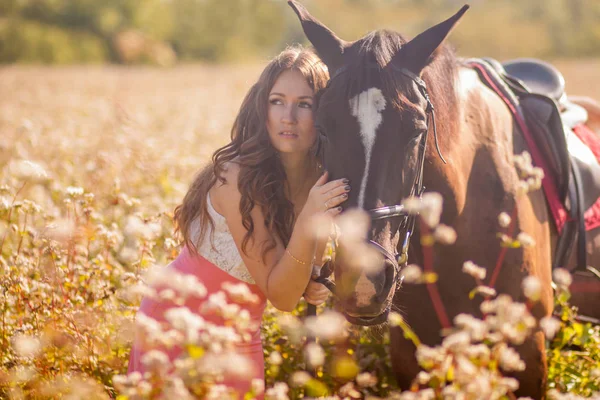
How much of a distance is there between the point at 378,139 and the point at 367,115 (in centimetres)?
10

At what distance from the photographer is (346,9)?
79.0 m

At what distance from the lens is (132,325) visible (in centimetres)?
293

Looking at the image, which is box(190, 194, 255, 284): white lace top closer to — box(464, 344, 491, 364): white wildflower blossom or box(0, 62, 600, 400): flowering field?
box(0, 62, 600, 400): flowering field

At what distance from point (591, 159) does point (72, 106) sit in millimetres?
13127

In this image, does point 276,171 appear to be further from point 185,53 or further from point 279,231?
point 185,53

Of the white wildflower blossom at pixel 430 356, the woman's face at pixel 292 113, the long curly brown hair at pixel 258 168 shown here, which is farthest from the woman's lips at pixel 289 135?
the white wildflower blossom at pixel 430 356

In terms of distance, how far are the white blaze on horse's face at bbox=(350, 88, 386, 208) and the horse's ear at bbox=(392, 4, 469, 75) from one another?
284mm

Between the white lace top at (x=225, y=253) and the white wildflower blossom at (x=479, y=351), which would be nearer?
the white wildflower blossom at (x=479, y=351)

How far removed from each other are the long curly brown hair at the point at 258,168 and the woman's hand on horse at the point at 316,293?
0.80 feet

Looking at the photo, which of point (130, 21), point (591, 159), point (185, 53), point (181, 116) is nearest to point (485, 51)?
point (185, 53)

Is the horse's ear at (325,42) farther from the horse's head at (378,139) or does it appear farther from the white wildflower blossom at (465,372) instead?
the white wildflower blossom at (465,372)

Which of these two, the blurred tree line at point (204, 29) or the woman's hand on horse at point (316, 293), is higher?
the blurred tree line at point (204, 29)

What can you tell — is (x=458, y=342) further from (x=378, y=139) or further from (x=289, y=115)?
(x=289, y=115)

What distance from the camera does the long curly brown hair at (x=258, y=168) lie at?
2658mm
